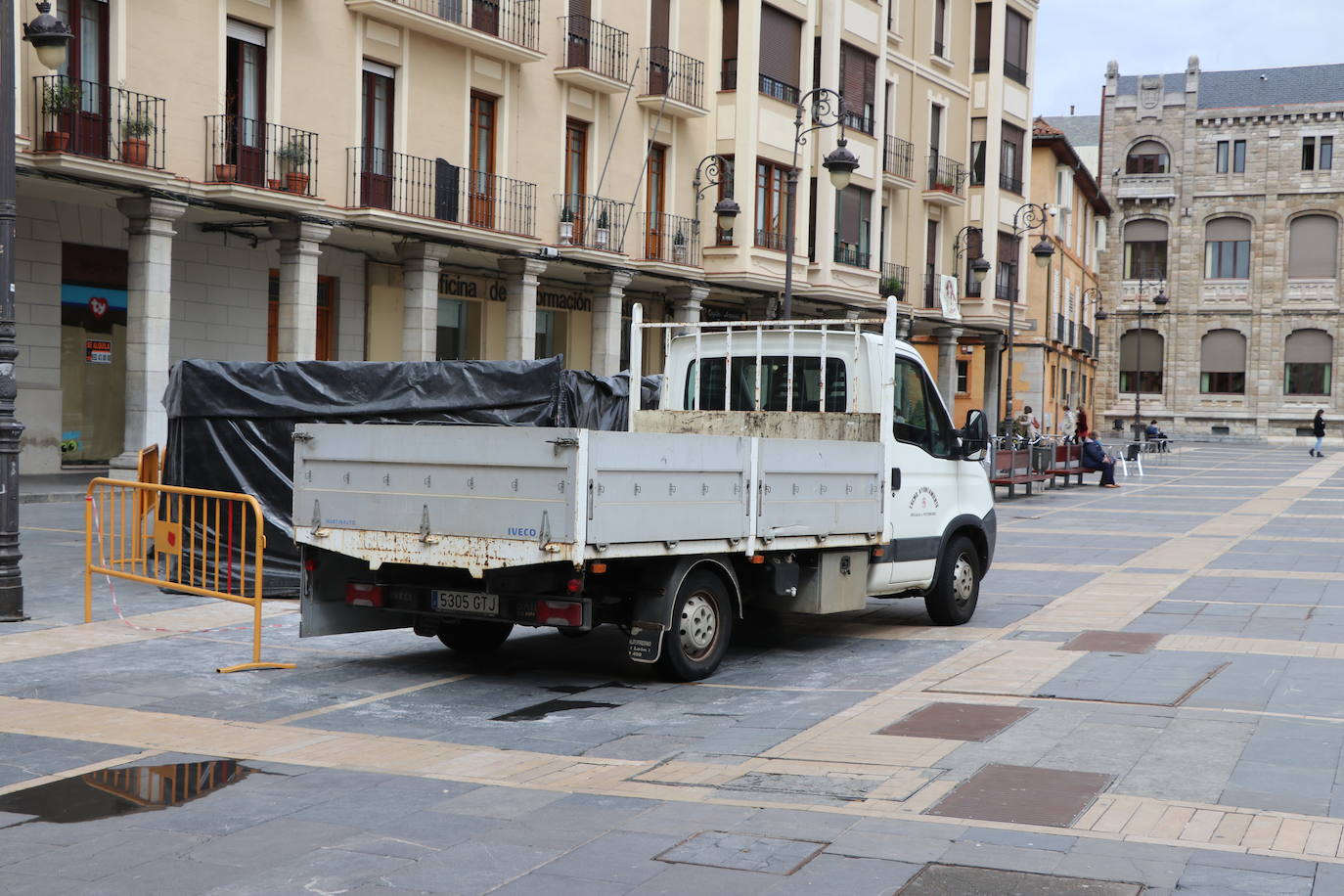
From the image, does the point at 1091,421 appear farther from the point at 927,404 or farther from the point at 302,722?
the point at 302,722

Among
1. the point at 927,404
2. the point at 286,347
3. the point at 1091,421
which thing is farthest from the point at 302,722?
the point at 1091,421

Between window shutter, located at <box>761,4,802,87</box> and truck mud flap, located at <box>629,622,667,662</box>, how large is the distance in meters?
25.7

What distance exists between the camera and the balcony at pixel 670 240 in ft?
103

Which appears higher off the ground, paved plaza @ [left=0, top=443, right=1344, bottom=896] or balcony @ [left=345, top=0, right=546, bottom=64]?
balcony @ [left=345, top=0, right=546, bottom=64]

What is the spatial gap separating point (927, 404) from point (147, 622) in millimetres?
6767

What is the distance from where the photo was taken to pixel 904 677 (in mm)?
9773

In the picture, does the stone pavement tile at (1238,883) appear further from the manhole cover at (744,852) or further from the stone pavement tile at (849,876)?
the manhole cover at (744,852)

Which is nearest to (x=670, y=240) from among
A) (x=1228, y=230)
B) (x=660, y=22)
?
(x=660, y=22)

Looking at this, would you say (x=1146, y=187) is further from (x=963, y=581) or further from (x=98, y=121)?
(x=963, y=581)

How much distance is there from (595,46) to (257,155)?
29.5 ft

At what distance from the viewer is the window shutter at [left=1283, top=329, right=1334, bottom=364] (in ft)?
239

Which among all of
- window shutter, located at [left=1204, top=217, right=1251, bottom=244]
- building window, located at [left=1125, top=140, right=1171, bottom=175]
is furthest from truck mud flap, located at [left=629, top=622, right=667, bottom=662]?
building window, located at [left=1125, top=140, right=1171, bottom=175]

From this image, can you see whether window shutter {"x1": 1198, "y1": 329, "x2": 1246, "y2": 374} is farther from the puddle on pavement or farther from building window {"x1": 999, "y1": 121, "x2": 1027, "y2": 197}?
the puddle on pavement

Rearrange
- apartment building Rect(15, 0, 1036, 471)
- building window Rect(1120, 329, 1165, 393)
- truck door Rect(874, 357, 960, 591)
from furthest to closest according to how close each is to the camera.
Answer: building window Rect(1120, 329, 1165, 393)
apartment building Rect(15, 0, 1036, 471)
truck door Rect(874, 357, 960, 591)
